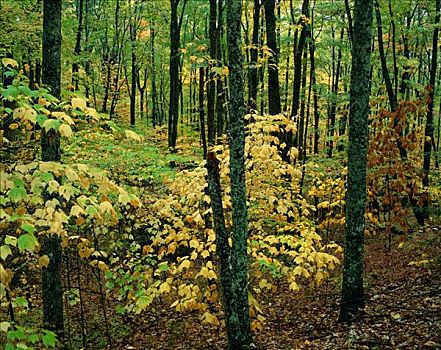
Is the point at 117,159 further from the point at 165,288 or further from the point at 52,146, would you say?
the point at 165,288

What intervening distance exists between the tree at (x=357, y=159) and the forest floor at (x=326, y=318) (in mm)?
435

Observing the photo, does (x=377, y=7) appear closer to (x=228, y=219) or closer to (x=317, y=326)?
(x=228, y=219)

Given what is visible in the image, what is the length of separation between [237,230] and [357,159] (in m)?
2.24

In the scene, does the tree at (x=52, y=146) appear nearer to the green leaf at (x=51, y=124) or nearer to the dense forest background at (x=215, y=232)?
the dense forest background at (x=215, y=232)

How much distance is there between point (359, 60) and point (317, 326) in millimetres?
4460

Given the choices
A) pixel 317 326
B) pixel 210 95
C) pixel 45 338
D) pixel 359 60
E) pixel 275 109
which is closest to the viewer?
pixel 45 338

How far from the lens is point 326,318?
721 cm

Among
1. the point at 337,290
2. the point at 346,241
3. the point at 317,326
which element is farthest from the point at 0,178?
the point at 337,290

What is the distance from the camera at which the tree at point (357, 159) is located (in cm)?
606

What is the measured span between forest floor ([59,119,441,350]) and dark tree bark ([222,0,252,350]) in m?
0.75

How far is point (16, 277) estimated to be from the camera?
10359mm

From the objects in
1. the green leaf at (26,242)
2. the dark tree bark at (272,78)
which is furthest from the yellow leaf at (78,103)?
the dark tree bark at (272,78)

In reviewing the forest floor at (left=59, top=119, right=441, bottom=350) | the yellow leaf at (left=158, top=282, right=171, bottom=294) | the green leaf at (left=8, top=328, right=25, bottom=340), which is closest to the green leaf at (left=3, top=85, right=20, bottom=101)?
the green leaf at (left=8, top=328, right=25, bottom=340)

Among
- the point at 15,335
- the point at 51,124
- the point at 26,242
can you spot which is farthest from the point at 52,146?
the point at 15,335
